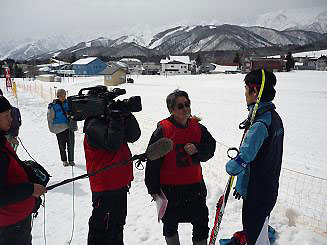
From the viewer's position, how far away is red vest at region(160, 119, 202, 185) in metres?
2.66

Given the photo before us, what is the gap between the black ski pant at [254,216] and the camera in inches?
95.5

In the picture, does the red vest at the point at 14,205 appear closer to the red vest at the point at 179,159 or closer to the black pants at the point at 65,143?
the red vest at the point at 179,159

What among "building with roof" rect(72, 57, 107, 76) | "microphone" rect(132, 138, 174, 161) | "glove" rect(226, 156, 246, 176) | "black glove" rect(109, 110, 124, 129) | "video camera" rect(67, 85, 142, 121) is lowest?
"glove" rect(226, 156, 246, 176)

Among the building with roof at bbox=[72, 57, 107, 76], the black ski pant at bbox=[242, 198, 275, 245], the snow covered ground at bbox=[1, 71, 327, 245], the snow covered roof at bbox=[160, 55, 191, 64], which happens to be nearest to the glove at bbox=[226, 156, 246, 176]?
the black ski pant at bbox=[242, 198, 275, 245]

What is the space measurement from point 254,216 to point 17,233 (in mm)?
2092

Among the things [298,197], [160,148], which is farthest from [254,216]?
[298,197]

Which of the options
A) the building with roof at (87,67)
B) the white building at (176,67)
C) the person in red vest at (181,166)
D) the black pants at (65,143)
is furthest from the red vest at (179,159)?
the white building at (176,67)

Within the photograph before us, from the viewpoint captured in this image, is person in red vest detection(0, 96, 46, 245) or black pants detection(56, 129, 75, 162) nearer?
person in red vest detection(0, 96, 46, 245)

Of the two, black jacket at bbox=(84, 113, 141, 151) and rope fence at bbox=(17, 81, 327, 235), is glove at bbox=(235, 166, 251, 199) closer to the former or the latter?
black jacket at bbox=(84, 113, 141, 151)

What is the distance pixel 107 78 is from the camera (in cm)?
4597

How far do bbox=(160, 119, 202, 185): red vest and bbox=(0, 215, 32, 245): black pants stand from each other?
131cm

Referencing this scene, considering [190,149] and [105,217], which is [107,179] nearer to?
[105,217]

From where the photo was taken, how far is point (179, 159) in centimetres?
271

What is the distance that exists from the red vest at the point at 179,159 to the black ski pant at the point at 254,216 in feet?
1.89
